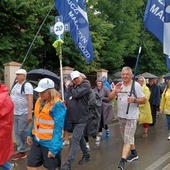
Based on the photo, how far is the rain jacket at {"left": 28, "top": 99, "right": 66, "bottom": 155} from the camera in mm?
4262

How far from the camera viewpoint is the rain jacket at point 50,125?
4.26m

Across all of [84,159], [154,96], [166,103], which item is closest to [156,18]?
[166,103]

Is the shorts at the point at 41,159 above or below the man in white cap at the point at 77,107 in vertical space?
below

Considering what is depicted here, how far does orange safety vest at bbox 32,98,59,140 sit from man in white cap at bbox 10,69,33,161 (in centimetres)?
229

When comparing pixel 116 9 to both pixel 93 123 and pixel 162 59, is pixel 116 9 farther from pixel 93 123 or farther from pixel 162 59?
pixel 93 123

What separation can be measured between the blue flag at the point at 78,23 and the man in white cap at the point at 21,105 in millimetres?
1820

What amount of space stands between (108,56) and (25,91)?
16.3 meters

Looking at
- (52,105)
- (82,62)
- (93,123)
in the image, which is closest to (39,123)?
(52,105)

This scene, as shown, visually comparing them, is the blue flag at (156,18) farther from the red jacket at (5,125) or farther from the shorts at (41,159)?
the shorts at (41,159)

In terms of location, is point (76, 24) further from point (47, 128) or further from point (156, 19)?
point (47, 128)

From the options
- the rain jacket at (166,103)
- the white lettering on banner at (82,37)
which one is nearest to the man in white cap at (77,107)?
the white lettering on banner at (82,37)

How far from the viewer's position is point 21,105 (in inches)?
269

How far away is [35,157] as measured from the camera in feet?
14.5

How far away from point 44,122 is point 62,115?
0.85ft
